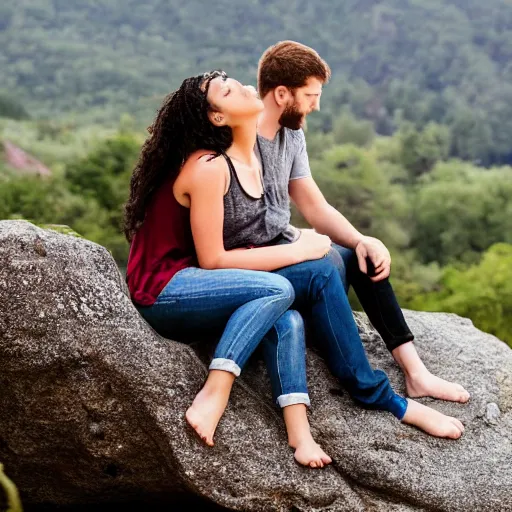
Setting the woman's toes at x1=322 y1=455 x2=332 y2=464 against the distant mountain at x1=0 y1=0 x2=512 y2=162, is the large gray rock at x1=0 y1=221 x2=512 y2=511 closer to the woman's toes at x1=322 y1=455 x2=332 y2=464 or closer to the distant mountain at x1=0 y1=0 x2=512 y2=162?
the woman's toes at x1=322 y1=455 x2=332 y2=464

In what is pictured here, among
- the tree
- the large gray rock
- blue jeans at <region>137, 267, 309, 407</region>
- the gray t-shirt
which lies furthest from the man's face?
the tree

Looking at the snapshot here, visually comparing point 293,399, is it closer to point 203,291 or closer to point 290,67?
point 203,291

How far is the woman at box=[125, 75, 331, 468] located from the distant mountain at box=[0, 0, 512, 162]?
39400 mm

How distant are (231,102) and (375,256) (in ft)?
3.72

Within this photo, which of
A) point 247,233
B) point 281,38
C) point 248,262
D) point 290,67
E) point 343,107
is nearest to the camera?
point 248,262

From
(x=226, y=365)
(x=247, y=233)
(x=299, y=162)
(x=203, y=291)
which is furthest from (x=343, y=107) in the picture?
(x=226, y=365)

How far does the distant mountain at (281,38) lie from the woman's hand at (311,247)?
39471 mm

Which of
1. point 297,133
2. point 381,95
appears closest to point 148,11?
point 381,95

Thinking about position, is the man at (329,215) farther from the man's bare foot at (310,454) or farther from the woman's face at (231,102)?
the man's bare foot at (310,454)

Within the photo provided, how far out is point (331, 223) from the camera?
4.65 m

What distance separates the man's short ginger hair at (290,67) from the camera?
4309mm

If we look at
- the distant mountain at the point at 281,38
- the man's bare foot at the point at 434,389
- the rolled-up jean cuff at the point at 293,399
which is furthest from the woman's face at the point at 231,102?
the distant mountain at the point at 281,38

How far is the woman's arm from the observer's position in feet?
12.7

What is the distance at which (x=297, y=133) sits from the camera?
468 centimetres
